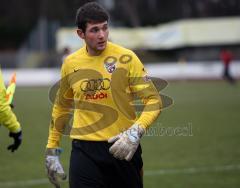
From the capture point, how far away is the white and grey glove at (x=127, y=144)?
194 inches

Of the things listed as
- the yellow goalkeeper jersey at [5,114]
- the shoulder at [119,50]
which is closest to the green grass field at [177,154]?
the yellow goalkeeper jersey at [5,114]

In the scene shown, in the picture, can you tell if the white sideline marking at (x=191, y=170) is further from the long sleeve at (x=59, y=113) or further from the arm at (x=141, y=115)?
the arm at (x=141, y=115)

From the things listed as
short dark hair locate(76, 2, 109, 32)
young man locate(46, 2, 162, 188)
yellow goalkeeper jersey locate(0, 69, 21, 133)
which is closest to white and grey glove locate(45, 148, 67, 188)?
young man locate(46, 2, 162, 188)

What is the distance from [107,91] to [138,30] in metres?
45.3

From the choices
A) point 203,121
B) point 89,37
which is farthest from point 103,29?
point 203,121

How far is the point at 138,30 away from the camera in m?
50.2

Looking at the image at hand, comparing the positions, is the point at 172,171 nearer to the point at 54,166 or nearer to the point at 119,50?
the point at 54,166

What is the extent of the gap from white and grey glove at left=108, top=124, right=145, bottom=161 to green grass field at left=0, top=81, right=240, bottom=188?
10.6ft

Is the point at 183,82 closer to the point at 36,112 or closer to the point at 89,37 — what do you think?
the point at 36,112

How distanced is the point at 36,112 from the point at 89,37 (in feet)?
52.9


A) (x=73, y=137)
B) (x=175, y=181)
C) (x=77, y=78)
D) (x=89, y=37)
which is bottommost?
(x=175, y=181)

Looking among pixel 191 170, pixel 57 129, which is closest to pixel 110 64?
pixel 57 129

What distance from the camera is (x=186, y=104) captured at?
75.5ft

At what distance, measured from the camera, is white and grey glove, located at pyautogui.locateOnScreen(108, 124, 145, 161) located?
194 inches
